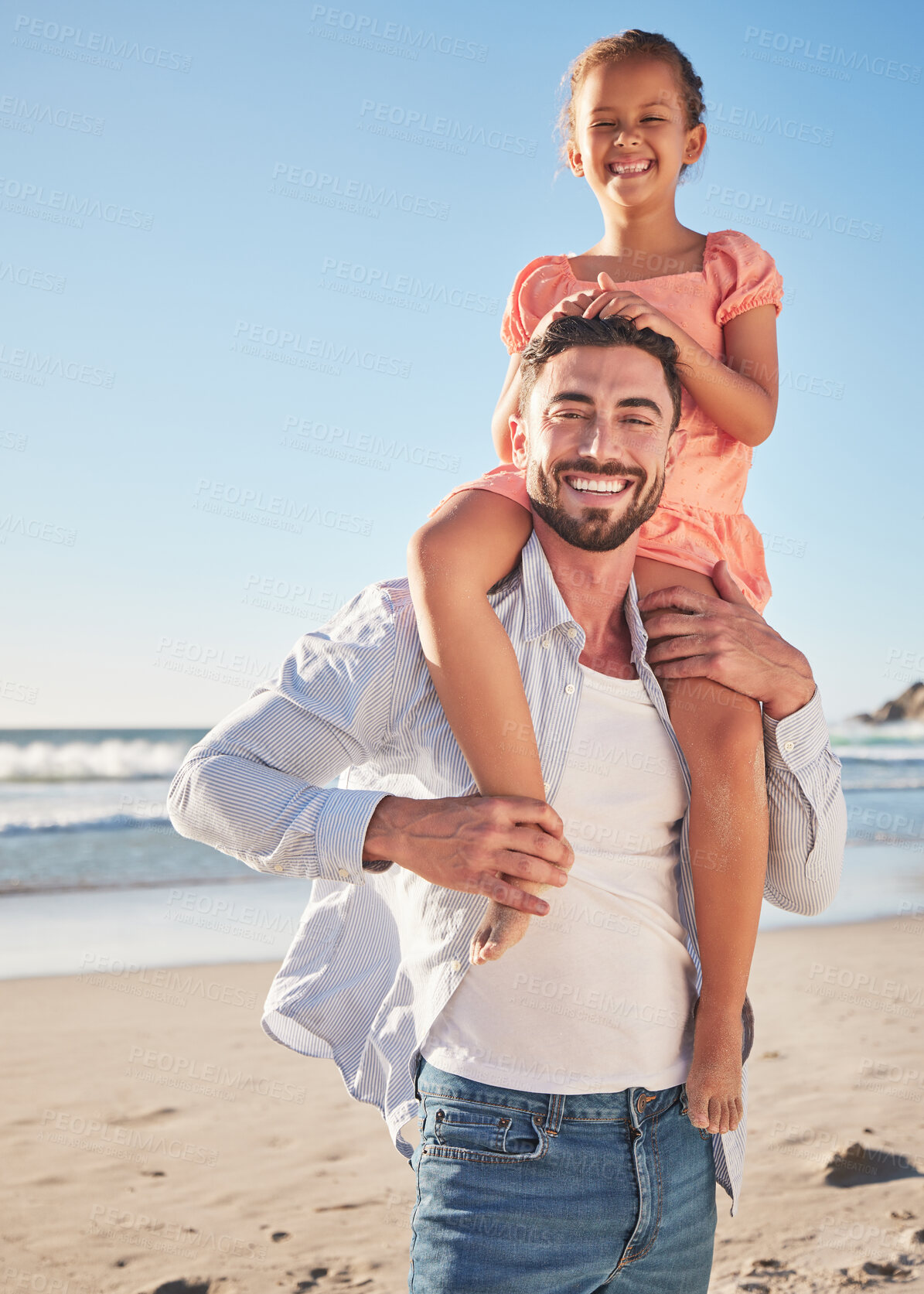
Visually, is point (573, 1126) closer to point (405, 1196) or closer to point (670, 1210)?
point (670, 1210)

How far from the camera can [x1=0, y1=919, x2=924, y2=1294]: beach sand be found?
430 centimetres

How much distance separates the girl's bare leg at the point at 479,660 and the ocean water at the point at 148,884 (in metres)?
6.60

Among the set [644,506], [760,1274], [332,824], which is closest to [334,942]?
[332,824]

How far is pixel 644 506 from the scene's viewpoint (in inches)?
85.4

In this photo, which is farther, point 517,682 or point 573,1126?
point 517,682

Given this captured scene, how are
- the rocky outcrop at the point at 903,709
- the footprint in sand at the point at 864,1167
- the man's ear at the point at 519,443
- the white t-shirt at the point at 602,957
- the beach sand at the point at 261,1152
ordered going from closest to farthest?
1. the white t-shirt at the point at 602,957
2. the man's ear at the point at 519,443
3. the beach sand at the point at 261,1152
4. the footprint in sand at the point at 864,1167
5. the rocky outcrop at the point at 903,709

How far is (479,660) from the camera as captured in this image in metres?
1.97

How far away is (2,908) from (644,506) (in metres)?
9.00

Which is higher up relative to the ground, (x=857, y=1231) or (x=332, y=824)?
(x=332, y=824)

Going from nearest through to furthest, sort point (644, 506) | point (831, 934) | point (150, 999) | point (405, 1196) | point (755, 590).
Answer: point (644, 506) < point (755, 590) < point (405, 1196) < point (150, 999) < point (831, 934)

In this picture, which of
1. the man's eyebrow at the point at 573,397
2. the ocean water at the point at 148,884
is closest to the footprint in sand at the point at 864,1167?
the ocean water at the point at 148,884

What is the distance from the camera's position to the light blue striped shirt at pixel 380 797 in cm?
187

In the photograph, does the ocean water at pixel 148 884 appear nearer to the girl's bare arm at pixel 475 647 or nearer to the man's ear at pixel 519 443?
the man's ear at pixel 519 443

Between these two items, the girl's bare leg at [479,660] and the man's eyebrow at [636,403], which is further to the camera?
the man's eyebrow at [636,403]
